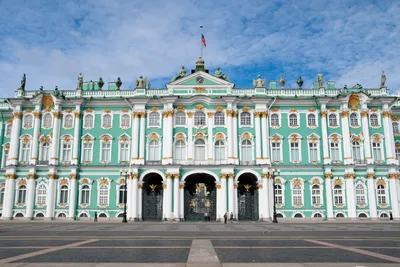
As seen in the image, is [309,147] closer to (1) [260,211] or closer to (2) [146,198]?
(1) [260,211]

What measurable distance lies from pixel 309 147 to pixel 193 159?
15.1 m

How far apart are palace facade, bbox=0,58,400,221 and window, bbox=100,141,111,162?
0.46 ft

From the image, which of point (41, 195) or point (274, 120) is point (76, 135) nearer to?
point (41, 195)

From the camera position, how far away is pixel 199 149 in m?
48.9

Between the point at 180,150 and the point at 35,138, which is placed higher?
the point at 35,138

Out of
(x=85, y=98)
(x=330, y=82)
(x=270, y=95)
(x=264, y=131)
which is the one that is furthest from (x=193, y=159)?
(x=330, y=82)

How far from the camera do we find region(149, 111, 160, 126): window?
164ft

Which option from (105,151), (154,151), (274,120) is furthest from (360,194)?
(105,151)

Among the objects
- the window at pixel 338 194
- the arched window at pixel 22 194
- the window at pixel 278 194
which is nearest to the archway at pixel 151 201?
the window at pixel 278 194

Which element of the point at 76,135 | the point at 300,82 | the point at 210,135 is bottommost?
the point at 210,135

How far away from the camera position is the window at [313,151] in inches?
1929

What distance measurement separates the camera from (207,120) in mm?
49375

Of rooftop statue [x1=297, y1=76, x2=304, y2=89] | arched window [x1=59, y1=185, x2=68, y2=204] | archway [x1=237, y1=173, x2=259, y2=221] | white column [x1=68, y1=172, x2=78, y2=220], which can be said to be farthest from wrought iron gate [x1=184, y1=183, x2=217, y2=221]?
rooftop statue [x1=297, y1=76, x2=304, y2=89]

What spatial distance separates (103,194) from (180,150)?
36.8ft
